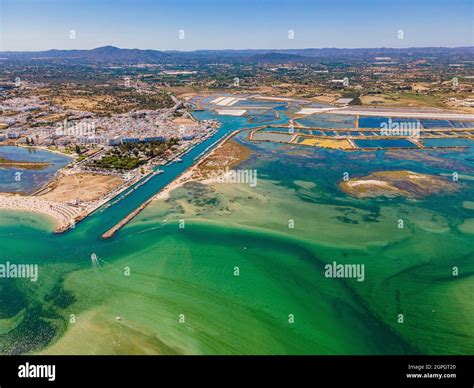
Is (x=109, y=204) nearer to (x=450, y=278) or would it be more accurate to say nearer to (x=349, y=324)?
(x=349, y=324)

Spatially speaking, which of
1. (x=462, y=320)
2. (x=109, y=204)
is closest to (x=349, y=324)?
(x=462, y=320)

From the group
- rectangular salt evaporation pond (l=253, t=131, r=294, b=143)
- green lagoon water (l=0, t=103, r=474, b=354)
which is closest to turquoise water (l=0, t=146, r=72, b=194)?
green lagoon water (l=0, t=103, r=474, b=354)

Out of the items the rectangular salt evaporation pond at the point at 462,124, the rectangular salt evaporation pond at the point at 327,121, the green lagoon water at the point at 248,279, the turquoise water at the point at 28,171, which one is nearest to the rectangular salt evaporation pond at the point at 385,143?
the rectangular salt evaporation pond at the point at 327,121

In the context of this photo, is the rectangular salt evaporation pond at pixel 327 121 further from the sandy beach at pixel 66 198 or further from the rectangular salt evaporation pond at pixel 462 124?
the sandy beach at pixel 66 198

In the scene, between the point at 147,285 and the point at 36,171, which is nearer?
the point at 147,285

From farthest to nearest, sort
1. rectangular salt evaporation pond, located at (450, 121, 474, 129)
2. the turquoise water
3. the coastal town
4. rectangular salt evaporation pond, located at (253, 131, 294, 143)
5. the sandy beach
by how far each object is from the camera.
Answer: rectangular salt evaporation pond, located at (450, 121, 474, 129), rectangular salt evaporation pond, located at (253, 131, 294, 143), the turquoise water, the coastal town, the sandy beach

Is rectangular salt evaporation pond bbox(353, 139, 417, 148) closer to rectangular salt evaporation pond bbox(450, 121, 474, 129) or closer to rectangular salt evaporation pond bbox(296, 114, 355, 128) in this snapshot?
rectangular salt evaporation pond bbox(296, 114, 355, 128)
